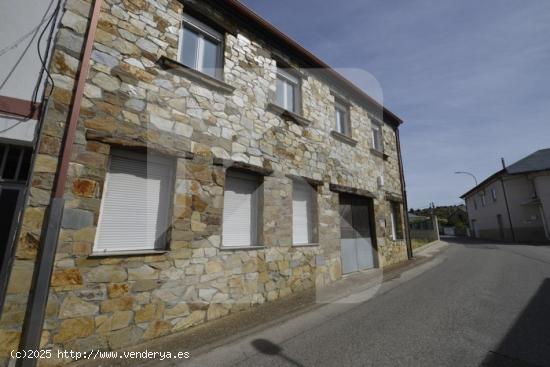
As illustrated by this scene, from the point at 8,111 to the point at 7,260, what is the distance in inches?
73.8

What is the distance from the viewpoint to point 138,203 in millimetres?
4008

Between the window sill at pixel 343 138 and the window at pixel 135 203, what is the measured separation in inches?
201

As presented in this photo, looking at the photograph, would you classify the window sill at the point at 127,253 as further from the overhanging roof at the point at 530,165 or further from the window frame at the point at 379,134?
the overhanging roof at the point at 530,165

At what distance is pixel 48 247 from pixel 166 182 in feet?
5.75

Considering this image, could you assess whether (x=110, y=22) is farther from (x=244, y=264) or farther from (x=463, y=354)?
(x=463, y=354)

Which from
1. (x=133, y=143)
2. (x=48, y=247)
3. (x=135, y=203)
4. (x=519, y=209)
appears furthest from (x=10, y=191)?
(x=519, y=209)

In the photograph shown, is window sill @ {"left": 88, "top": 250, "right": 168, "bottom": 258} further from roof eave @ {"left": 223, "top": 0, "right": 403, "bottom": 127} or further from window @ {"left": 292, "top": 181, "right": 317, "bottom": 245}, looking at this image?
roof eave @ {"left": 223, "top": 0, "right": 403, "bottom": 127}

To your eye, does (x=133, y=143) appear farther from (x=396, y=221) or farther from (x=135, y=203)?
(x=396, y=221)

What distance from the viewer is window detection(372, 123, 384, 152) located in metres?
10.2

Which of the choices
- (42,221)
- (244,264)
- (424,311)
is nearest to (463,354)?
(424,311)

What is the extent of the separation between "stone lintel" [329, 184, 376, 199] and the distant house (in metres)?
19.2

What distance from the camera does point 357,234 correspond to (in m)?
8.05

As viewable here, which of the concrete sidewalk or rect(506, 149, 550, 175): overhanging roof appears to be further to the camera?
rect(506, 149, 550, 175): overhanging roof

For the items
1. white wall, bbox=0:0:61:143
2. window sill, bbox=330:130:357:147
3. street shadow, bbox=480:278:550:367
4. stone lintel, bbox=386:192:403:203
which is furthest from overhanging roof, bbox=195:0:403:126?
street shadow, bbox=480:278:550:367
